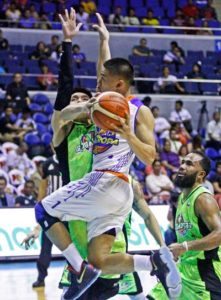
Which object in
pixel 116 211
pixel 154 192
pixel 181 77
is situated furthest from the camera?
pixel 181 77

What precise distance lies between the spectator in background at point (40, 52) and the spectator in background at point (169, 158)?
3770 millimetres

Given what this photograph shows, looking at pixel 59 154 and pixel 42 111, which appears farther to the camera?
pixel 42 111

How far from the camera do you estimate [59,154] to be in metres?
6.46

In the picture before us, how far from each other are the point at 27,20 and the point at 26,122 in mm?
4634

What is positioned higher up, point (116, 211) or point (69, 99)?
point (69, 99)

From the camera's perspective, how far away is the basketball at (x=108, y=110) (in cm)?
533

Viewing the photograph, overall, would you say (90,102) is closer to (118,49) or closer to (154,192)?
(154,192)

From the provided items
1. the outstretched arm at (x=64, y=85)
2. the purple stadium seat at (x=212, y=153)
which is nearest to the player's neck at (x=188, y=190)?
the outstretched arm at (x=64, y=85)

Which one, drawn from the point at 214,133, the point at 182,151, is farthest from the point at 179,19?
the point at 182,151

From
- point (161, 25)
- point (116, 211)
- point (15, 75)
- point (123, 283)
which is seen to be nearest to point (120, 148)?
point (116, 211)

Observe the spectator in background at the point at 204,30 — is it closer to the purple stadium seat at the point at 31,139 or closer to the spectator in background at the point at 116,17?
the spectator in background at the point at 116,17

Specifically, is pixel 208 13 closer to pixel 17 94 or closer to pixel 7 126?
pixel 17 94

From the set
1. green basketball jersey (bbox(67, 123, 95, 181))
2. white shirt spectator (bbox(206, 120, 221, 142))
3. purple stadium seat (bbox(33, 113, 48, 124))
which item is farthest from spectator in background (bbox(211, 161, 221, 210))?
green basketball jersey (bbox(67, 123, 95, 181))

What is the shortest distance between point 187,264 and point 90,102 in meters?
1.72
